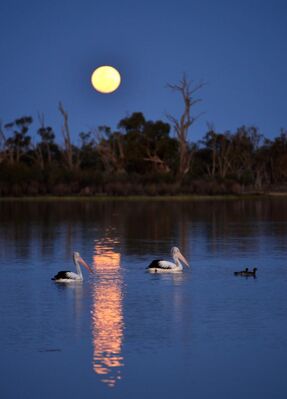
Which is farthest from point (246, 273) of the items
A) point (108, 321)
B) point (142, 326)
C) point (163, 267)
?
point (142, 326)

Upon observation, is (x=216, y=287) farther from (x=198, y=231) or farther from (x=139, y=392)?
(x=198, y=231)

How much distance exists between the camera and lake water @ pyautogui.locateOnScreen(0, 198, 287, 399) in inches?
379

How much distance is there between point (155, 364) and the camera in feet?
33.8

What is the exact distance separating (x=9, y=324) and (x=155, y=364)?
2.87m

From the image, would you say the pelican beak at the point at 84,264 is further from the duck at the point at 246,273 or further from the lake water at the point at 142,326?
the duck at the point at 246,273

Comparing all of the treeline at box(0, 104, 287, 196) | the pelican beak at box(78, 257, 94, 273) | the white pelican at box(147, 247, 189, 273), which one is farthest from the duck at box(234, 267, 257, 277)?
the treeline at box(0, 104, 287, 196)

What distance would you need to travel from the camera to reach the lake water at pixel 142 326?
31.6 ft

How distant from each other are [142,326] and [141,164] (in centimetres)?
6417

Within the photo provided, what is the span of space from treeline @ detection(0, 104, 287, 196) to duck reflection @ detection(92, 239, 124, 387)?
45482 millimetres

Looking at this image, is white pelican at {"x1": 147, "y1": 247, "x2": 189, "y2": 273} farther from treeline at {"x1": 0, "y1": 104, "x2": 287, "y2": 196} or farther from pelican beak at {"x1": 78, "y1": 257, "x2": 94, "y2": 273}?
treeline at {"x1": 0, "y1": 104, "x2": 287, "y2": 196}

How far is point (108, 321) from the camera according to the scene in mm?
12531

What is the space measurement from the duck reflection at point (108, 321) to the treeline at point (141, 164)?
4548 cm

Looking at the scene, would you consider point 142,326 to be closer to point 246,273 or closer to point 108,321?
point 108,321

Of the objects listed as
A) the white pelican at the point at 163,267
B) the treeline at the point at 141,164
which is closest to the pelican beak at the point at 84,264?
the white pelican at the point at 163,267
